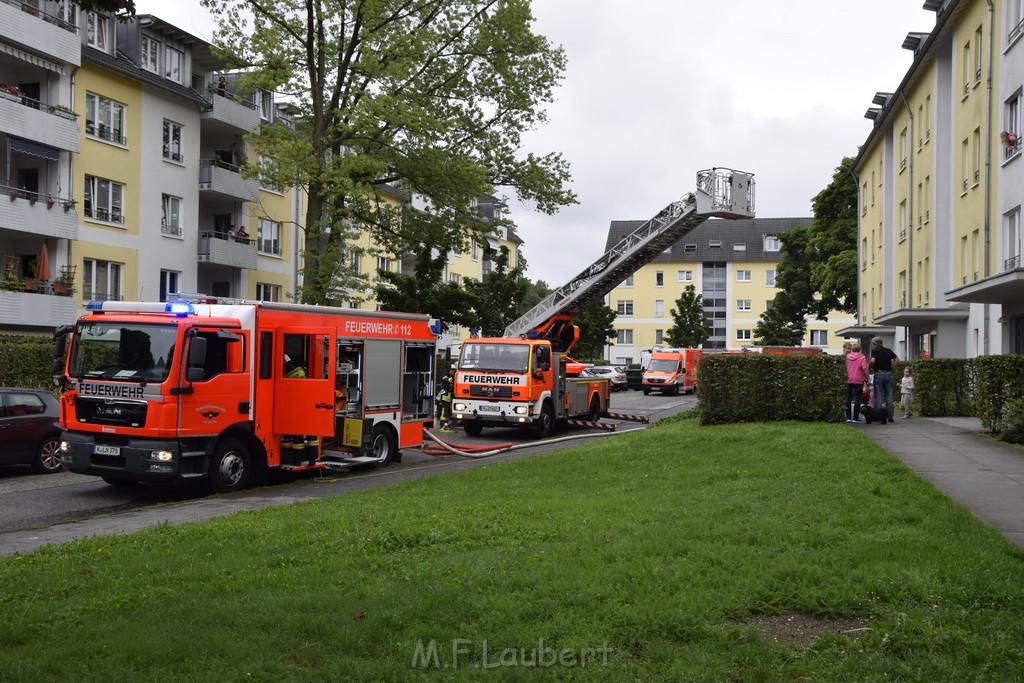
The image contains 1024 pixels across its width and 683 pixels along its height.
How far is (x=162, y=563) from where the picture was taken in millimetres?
7449

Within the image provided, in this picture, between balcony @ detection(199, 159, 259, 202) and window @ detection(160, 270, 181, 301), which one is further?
balcony @ detection(199, 159, 259, 202)

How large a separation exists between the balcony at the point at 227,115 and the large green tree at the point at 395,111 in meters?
4.98

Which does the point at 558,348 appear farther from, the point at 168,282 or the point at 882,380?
the point at 168,282

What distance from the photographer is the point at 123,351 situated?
43.3 ft

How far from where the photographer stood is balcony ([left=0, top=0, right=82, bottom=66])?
2641 cm

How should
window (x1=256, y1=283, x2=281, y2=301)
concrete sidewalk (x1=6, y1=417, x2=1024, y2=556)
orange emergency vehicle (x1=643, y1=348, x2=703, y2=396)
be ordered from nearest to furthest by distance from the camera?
concrete sidewalk (x1=6, y1=417, x2=1024, y2=556) < window (x1=256, y1=283, x2=281, y2=301) < orange emergency vehicle (x1=643, y1=348, x2=703, y2=396)

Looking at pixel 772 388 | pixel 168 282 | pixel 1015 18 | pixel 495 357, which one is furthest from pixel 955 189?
pixel 168 282

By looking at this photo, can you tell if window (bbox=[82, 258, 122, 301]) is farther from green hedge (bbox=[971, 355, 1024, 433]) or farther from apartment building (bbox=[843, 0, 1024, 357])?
green hedge (bbox=[971, 355, 1024, 433])

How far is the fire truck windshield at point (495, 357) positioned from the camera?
80.4ft

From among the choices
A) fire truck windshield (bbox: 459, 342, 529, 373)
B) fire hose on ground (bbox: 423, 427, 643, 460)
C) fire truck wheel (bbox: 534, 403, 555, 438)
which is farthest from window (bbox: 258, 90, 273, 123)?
fire hose on ground (bbox: 423, 427, 643, 460)

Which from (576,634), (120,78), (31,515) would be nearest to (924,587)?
(576,634)

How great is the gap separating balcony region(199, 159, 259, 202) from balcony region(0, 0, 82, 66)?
7137mm

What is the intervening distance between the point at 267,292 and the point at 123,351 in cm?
2764

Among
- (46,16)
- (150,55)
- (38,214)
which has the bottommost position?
(38,214)
